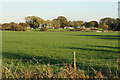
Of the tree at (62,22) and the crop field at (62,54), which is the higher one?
the tree at (62,22)

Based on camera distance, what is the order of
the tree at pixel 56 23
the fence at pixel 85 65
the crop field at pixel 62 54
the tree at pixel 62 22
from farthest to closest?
the tree at pixel 62 22 → the tree at pixel 56 23 → the crop field at pixel 62 54 → the fence at pixel 85 65

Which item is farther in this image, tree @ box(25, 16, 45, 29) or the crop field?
tree @ box(25, 16, 45, 29)

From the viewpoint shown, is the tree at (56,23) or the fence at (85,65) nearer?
the fence at (85,65)

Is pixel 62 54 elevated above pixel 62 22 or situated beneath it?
situated beneath

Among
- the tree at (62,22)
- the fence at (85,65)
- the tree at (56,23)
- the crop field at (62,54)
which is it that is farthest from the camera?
the tree at (62,22)

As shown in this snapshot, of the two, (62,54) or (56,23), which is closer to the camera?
(62,54)

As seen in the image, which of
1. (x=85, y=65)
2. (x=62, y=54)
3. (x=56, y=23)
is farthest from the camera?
(x=56, y=23)

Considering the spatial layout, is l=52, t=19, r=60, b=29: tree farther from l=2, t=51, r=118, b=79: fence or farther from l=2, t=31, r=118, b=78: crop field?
l=2, t=51, r=118, b=79: fence

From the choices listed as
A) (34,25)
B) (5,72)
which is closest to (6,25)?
(34,25)

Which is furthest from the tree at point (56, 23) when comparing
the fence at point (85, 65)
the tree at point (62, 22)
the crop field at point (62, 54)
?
the fence at point (85, 65)

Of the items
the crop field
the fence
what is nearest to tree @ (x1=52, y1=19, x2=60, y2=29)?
the crop field

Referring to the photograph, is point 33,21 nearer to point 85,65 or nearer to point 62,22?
point 62,22

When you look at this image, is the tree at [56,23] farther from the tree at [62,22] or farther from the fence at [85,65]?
the fence at [85,65]

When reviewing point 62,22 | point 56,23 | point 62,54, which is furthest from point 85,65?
point 62,22
